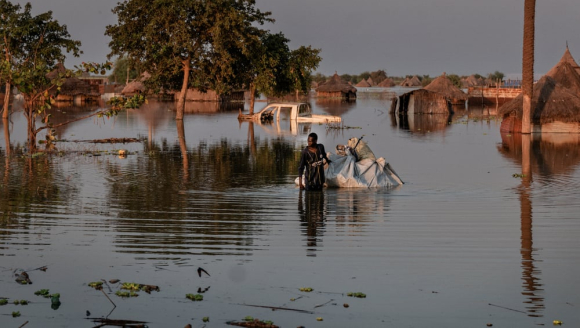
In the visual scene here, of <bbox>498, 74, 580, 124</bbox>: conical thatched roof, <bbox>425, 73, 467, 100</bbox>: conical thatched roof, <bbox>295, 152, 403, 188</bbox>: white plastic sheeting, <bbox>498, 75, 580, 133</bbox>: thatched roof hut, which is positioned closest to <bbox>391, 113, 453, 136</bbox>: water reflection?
<bbox>498, 75, 580, 133</bbox>: thatched roof hut

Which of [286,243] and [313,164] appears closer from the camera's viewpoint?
[286,243]

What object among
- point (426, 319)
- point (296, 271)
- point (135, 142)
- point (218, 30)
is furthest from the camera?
point (218, 30)

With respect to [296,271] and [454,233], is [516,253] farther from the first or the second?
[296,271]

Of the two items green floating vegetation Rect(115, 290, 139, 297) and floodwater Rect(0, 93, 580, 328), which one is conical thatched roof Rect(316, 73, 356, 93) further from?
green floating vegetation Rect(115, 290, 139, 297)

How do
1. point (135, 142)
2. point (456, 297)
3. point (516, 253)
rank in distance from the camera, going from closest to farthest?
point (456, 297)
point (516, 253)
point (135, 142)

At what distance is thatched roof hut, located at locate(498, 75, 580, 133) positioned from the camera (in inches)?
1324

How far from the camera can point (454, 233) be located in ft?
37.6

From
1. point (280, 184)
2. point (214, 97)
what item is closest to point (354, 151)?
point (280, 184)

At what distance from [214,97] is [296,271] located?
70277 mm

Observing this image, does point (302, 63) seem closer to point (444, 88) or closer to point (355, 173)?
point (444, 88)

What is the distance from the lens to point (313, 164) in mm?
15383

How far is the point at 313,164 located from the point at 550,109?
2118 cm

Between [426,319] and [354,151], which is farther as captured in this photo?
[354,151]

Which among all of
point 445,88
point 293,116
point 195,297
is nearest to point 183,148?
point 195,297
